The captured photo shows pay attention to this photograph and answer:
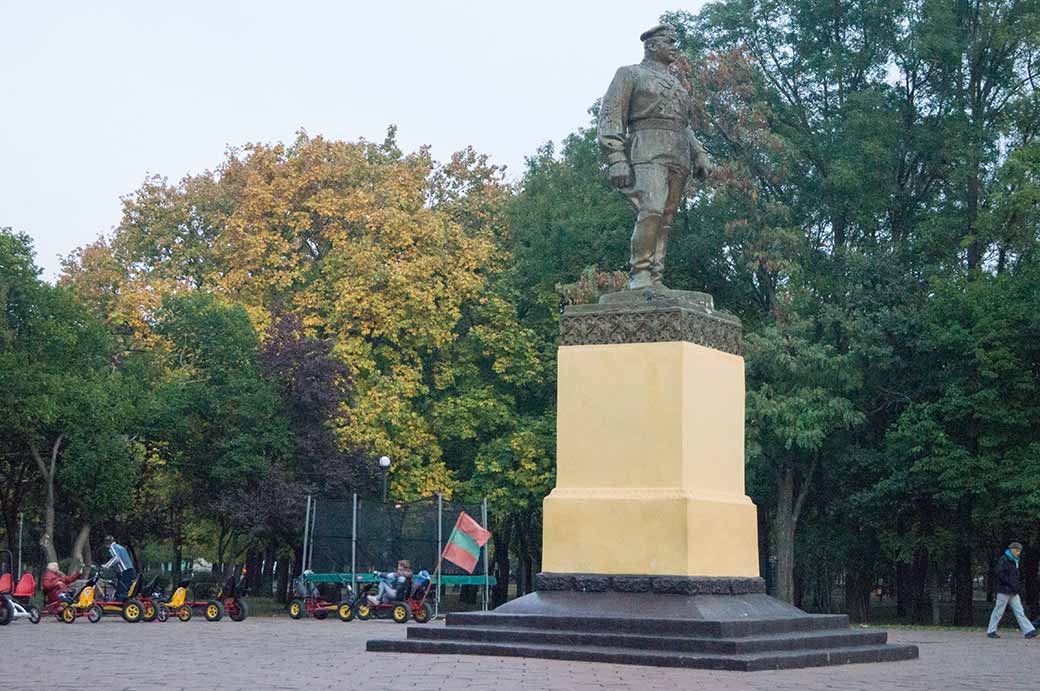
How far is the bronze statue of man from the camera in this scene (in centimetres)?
1547

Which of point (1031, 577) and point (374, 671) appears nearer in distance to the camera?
point (374, 671)

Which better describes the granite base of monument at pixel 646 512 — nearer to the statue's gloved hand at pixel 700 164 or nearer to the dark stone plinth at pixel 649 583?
the dark stone plinth at pixel 649 583

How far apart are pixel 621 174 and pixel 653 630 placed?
4909 mm

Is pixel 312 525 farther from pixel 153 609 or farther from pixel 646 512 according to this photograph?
pixel 646 512

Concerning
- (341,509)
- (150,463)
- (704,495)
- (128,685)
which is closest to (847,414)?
(341,509)

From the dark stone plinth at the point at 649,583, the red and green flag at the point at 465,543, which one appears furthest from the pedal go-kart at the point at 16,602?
the dark stone plinth at the point at 649,583

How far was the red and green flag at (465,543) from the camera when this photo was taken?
1102 inches

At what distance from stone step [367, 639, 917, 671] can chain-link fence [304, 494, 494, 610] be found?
15.9 metres

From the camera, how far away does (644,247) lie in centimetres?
1547

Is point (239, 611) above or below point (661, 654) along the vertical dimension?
below

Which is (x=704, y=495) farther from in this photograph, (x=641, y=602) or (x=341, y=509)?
(x=341, y=509)

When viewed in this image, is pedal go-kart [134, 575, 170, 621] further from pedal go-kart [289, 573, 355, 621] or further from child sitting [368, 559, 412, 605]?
child sitting [368, 559, 412, 605]

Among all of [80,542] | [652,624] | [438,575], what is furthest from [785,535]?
[652,624]

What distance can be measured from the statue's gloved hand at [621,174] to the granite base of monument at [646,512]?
1.24m
